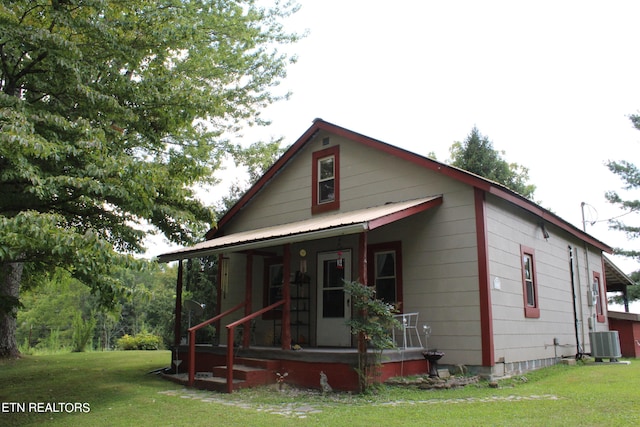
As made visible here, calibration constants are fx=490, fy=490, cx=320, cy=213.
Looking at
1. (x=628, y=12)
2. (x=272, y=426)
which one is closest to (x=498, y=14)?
(x=628, y=12)

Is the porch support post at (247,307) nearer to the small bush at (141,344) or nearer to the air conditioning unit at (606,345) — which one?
the air conditioning unit at (606,345)

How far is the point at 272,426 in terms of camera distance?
5672 millimetres

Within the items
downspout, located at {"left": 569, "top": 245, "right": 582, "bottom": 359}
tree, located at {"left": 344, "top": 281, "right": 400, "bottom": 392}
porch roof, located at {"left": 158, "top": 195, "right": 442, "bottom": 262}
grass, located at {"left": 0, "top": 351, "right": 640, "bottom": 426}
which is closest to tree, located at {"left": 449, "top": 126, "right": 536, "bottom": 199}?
downspout, located at {"left": 569, "top": 245, "right": 582, "bottom": 359}

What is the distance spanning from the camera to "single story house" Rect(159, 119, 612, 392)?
8.73 m

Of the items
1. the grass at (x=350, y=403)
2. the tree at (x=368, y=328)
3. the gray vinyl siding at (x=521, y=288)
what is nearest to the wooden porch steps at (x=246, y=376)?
the grass at (x=350, y=403)

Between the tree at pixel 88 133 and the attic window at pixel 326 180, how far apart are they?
10.2 feet

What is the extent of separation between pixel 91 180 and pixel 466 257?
21.1 ft

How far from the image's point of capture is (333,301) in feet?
35.5

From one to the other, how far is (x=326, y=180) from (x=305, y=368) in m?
4.99

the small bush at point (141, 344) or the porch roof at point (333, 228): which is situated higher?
the porch roof at point (333, 228)

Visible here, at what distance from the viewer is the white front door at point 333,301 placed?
1055cm

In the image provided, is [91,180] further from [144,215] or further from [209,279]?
[209,279]

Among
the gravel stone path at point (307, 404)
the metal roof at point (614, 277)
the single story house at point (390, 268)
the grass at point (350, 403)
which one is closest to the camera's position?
the grass at point (350, 403)

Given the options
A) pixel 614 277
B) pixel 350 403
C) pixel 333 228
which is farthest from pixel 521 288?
pixel 614 277
